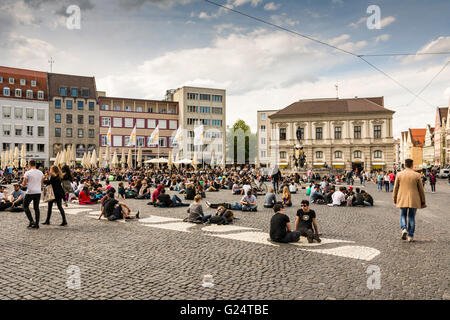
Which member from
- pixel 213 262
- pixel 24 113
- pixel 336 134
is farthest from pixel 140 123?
pixel 213 262

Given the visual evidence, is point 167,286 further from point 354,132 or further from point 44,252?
point 354,132

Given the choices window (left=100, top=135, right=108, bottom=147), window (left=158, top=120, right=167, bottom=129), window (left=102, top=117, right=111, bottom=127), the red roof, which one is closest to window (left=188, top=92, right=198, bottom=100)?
window (left=158, top=120, right=167, bottom=129)

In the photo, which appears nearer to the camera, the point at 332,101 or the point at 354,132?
the point at 354,132

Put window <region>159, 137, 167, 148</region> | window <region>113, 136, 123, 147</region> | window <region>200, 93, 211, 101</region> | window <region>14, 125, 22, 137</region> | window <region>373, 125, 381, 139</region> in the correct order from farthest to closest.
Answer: window <region>200, 93, 211, 101</region>
window <region>159, 137, 167, 148</region>
window <region>113, 136, 123, 147</region>
window <region>373, 125, 381, 139</region>
window <region>14, 125, 22, 137</region>

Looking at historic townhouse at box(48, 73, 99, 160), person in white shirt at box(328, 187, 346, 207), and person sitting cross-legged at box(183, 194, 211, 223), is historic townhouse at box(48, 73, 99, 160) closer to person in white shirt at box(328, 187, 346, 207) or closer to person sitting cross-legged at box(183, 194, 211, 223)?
person in white shirt at box(328, 187, 346, 207)

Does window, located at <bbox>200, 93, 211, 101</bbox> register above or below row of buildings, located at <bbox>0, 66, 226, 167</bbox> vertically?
above

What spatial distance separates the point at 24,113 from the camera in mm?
61250

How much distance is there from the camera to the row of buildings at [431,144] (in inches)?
3063

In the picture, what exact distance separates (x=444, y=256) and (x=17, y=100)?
6873 cm

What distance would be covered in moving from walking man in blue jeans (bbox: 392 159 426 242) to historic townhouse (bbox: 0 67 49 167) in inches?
2439

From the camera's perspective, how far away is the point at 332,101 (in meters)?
67.9

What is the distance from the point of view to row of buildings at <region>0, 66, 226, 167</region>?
60.8 metres

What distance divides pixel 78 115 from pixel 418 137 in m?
101

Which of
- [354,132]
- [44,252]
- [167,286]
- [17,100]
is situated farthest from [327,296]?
[17,100]
